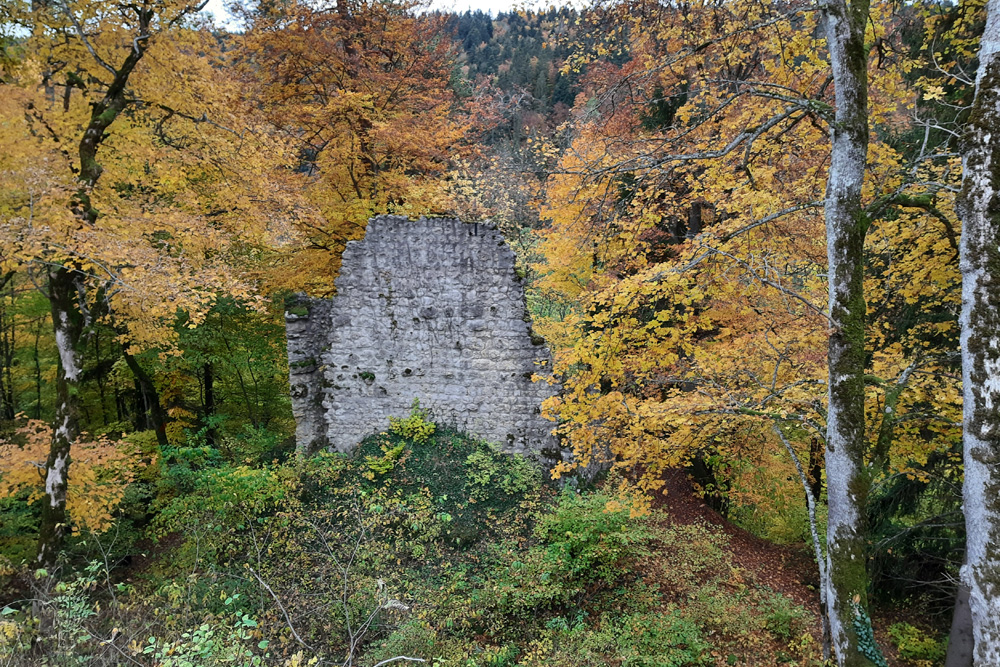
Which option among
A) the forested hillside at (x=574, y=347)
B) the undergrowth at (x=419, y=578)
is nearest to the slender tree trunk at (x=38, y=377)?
the forested hillside at (x=574, y=347)

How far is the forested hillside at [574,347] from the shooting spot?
3809 millimetres

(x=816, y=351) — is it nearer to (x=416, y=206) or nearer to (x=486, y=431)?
(x=486, y=431)

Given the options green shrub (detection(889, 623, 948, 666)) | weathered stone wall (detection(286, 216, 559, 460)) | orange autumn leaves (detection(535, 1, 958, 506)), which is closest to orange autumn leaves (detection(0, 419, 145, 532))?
weathered stone wall (detection(286, 216, 559, 460))

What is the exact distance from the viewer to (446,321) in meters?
8.93

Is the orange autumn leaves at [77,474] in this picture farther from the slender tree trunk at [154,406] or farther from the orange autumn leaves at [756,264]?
the orange autumn leaves at [756,264]

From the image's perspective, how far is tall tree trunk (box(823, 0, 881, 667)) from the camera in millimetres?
3566

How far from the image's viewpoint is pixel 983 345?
3.10 meters

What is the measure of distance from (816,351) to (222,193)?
10.2 metres

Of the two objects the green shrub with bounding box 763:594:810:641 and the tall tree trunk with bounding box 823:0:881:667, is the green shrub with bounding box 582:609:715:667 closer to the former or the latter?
the green shrub with bounding box 763:594:810:641

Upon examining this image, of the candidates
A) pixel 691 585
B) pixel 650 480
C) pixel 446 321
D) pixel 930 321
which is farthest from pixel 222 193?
pixel 930 321

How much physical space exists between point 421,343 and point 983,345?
7.56 metres

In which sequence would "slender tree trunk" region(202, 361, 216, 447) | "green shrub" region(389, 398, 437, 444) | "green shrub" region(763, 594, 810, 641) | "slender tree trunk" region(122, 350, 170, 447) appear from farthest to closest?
"slender tree trunk" region(202, 361, 216, 447)
"slender tree trunk" region(122, 350, 170, 447)
"green shrub" region(389, 398, 437, 444)
"green shrub" region(763, 594, 810, 641)

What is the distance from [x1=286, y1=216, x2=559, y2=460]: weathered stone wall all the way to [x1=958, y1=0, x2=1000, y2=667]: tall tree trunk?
5.91m

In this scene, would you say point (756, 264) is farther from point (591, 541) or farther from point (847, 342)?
point (591, 541)
